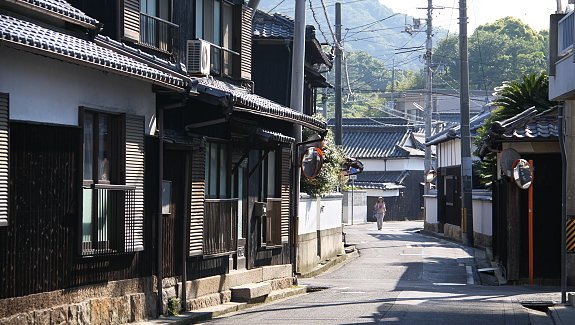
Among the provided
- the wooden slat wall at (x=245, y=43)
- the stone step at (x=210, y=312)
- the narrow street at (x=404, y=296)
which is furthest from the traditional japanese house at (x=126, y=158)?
the narrow street at (x=404, y=296)

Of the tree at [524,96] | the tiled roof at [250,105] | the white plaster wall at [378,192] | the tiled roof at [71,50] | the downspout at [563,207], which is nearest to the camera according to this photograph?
the tiled roof at [71,50]

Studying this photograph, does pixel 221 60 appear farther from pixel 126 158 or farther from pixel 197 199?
pixel 126 158

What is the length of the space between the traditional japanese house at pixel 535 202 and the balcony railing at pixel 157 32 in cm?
916

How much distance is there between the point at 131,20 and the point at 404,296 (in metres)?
8.55

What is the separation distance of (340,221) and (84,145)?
23774 millimetres

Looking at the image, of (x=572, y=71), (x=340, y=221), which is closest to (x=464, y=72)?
(x=340, y=221)

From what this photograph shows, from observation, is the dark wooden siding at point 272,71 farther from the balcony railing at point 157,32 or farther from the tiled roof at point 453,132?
the tiled roof at point 453,132

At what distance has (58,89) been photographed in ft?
46.8

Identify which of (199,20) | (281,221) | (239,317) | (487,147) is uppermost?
(199,20)

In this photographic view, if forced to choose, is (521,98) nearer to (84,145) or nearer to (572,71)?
(572,71)

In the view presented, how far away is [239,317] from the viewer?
18.1 m

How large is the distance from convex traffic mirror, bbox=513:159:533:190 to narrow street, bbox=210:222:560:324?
2.54 metres

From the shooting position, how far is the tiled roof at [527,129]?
24669 millimetres

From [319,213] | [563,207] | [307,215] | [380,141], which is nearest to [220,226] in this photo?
[563,207]
